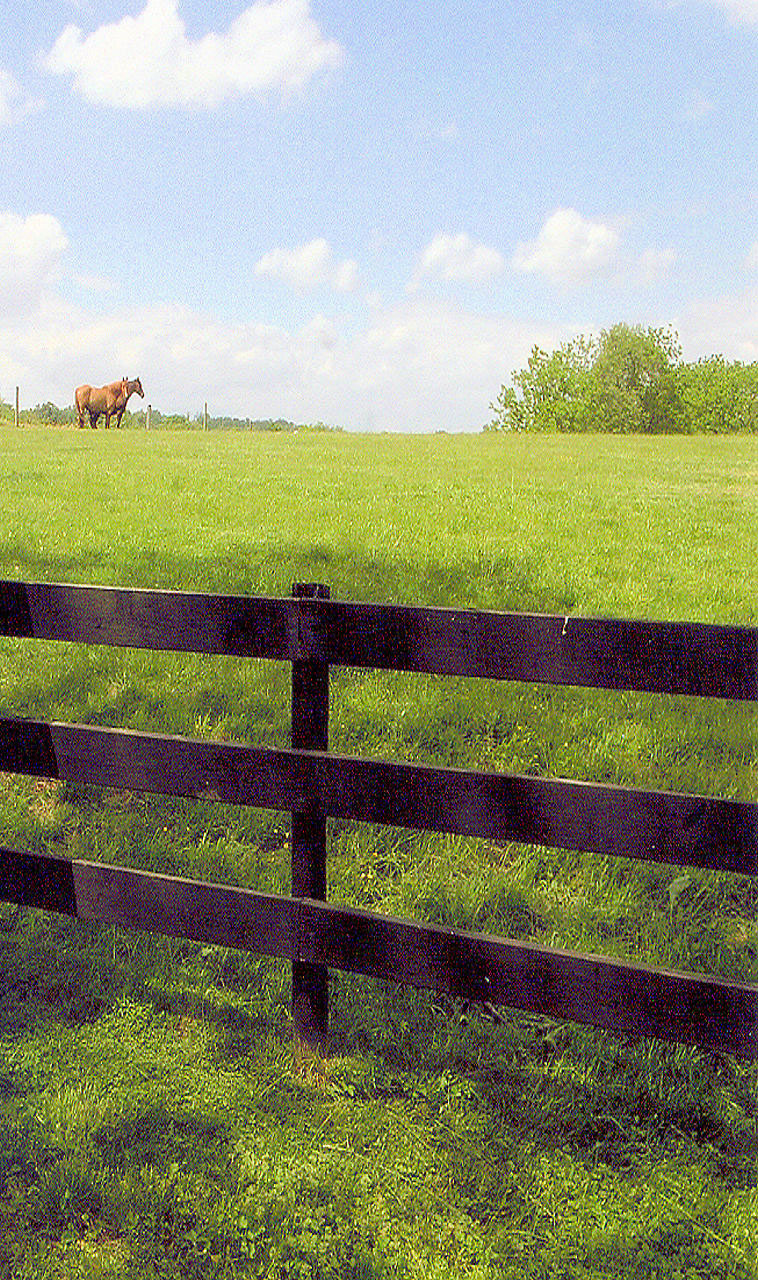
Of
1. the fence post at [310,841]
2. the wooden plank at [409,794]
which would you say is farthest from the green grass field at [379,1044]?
the wooden plank at [409,794]

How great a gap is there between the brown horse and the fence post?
51.0 m

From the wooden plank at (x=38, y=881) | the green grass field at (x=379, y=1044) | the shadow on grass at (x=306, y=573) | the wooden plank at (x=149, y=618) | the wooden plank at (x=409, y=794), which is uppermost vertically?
the wooden plank at (x=149, y=618)

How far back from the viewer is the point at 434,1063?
416cm

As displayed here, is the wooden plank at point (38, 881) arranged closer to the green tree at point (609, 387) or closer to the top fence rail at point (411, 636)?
the top fence rail at point (411, 636)

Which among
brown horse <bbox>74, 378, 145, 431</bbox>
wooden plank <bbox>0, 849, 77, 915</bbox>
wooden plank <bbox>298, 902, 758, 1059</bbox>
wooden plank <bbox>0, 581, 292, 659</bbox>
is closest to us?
wooden plank <bbox>298, 902, 758, 1059</bbox>

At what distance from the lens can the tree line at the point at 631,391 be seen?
70.1 meters

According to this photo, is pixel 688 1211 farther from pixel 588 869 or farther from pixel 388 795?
pixel 588 869

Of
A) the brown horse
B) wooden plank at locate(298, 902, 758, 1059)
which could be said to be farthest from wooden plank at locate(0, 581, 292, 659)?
the brown horse

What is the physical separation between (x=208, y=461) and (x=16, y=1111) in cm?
1796

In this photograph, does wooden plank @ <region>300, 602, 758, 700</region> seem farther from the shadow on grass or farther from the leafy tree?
the leafy tree

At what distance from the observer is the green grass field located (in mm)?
3375

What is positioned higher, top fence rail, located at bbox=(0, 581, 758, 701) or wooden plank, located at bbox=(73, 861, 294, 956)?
top fence rail, located at bbox=(0, 581, 758, 701)

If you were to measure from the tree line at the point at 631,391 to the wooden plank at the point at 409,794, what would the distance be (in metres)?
68.6

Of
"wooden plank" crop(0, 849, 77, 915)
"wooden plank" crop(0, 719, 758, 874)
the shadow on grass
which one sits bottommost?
"wooden plank" crop(0, 849, 77, 915)
